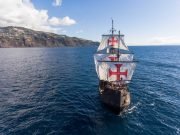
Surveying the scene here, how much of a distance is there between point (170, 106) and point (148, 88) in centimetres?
1389

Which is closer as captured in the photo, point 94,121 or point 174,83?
point 94,121

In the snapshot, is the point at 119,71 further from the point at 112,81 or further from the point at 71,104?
the point at 71,104

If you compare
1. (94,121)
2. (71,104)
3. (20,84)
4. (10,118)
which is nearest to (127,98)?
(94,121)

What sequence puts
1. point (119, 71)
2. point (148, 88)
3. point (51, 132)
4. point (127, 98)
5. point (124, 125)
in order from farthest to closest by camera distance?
point (148, 88)
point (119, 71)
point (127, 98)
point (124, 125)
point (51, 132)

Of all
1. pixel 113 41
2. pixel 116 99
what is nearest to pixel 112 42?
pixel 113 41

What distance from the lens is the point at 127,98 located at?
37.4 m

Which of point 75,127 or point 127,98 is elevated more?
point 127,98

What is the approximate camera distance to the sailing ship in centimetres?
3559

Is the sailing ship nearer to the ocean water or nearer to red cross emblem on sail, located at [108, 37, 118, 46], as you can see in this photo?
red cross emblem on sail, located at [108, 37, 118, 46]

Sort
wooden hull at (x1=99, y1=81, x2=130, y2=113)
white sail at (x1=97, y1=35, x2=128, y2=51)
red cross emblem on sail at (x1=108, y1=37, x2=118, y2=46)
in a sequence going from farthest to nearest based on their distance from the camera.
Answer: red cross emblem on sail at (x1=108, y1=37, x2=118, y2=46) → white sail at (x1=97, y1=35, x2=128, y2=51) → wooden hull at (x1=99, y1=81, x2=130, y2=113)

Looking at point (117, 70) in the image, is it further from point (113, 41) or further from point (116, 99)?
point (113, 41)

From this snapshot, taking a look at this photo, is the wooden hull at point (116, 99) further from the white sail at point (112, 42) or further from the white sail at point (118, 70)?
the white sail at point (112, 42)

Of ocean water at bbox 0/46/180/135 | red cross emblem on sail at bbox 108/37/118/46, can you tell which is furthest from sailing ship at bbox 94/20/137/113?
ocean water at bbox 0/46/180/135

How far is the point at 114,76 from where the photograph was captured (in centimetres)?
4209
